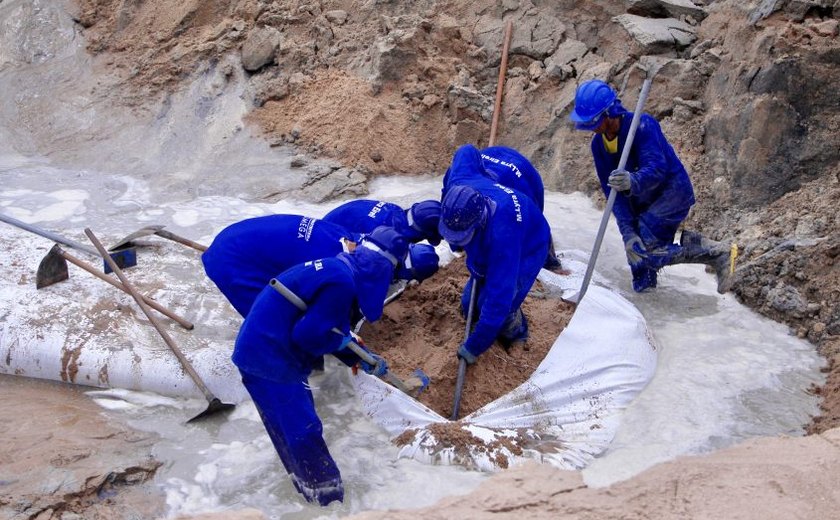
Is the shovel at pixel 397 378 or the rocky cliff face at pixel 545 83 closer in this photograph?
the shovel at pixel 397 378

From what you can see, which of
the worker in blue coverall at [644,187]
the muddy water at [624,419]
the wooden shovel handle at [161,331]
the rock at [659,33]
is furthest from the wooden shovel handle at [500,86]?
the wooden shovel handle at [161,331]

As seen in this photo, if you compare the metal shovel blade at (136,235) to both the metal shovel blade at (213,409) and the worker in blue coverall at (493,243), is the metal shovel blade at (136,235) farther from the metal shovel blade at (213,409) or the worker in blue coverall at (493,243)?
the worker in blue coverall at (493,243)

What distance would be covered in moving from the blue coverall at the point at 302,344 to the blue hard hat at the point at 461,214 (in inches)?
18.9

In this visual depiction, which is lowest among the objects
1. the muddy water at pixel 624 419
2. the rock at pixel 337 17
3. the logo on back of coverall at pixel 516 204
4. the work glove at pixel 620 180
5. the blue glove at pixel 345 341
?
the muddy water at pixel 624 419

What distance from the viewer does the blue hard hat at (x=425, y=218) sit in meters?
3.92

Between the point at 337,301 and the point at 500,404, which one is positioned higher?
the point at 337,301

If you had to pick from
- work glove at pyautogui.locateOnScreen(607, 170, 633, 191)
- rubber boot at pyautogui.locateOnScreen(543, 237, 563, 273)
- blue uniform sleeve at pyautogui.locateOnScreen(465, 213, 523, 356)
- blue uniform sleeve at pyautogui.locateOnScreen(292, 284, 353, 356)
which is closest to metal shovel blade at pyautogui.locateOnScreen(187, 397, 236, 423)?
blue uniform sleeve at pyautogui.locateOnScreen(292, 284, 353, 356)

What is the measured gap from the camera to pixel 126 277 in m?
4.76

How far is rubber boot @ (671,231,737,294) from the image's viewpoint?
4.73 meters

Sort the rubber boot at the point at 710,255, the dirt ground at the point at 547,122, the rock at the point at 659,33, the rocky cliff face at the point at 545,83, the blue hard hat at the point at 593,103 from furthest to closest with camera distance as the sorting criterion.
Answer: the rock at the point at 659,33 < the rocky cliff face at the point at 545,83 < the rubber boot at the point at 710,255 < the blue hard hat at the point at 593,103 < the dirt ground at the point at 547,122

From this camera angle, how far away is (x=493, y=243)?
12.4 ft

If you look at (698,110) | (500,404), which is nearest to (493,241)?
(500,404)

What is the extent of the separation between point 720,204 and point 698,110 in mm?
932

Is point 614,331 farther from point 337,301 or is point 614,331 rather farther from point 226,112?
point 226,112
